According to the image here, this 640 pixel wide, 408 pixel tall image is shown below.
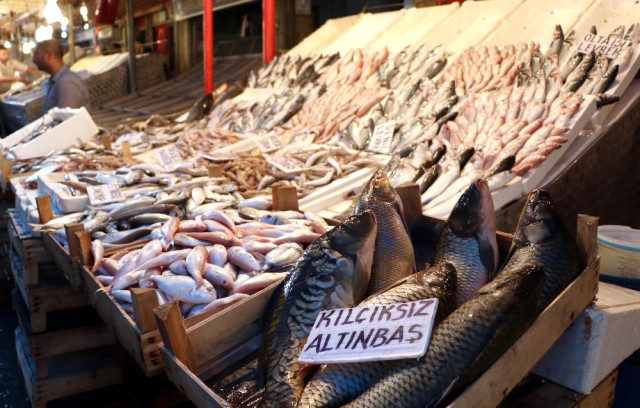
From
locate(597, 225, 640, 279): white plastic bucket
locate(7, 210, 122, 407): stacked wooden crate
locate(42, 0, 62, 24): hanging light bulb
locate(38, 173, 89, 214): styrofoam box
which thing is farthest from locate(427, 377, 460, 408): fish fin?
locate(42, 0, 62, 24): hanging light bulb

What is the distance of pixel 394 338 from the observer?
1.51 meters

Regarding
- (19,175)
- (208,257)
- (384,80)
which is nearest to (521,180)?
(208,257)

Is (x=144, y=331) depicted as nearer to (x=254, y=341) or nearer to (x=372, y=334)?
(x=254, y=341)

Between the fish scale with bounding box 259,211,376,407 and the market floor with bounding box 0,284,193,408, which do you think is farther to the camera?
the market floor with bounding box 0,284,193,408

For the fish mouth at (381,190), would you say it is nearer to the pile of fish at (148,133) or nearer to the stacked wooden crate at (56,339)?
the stacked wooden crate at (56,339)

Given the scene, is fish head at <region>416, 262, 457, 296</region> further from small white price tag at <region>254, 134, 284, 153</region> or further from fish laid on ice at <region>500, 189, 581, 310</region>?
small white price tag at <region>254, 134, 284, 153</region>

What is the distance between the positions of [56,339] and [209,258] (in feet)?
4.58

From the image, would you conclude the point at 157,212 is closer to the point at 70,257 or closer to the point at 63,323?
the point at 70,257

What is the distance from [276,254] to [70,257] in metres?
1.16

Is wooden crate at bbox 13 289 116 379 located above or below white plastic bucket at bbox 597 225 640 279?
below

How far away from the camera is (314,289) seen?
190 cm

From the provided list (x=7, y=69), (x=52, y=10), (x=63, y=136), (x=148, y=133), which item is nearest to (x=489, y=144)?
(x=148, y=133)

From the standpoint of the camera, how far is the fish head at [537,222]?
1.92 meters

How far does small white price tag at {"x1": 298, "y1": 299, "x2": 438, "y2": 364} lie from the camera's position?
4.85 feet
